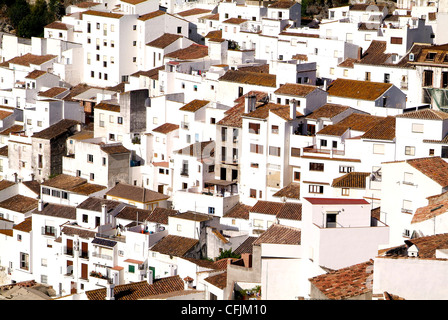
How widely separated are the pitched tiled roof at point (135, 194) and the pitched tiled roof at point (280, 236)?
933 centimetres

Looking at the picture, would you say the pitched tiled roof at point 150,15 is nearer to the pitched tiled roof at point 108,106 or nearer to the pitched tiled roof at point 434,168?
the pitched tiled roof at point 108,106

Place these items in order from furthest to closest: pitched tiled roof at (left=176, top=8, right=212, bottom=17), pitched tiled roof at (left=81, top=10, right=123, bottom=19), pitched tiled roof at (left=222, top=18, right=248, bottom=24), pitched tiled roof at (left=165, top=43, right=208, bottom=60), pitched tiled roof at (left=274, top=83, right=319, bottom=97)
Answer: pitched tiled roof at (left=176, top=8, right=212, bottom=17)
pitched tiled roof at (left=222, top=18, right=248, bottom=24)
pitched tiled roof at (left=81, top=10, right=123, bottom=19)
pitched tiled roof at (left=165, top=43, right=208, bottom=60)
pitched tiled roof at (left=274, top=83, right=319, bottom=97)

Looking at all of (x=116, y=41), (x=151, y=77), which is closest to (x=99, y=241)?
(x=151, y=77)

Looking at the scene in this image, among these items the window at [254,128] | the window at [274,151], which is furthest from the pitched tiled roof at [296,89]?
the window at [274,151]

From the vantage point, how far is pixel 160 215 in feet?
123

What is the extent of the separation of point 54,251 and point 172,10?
25237 mm

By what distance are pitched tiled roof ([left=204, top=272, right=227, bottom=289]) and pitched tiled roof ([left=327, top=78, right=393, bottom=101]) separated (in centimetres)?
1415

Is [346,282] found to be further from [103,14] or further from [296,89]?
[103,14]

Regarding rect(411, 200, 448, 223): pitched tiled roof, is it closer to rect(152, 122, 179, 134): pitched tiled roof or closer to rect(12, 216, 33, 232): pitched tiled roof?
rect(152, 122, 179, 134): pitched tiled roof

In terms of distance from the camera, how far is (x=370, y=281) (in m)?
17.1

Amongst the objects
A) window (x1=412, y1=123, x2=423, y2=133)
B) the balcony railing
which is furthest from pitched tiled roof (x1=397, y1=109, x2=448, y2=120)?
the balcony railing

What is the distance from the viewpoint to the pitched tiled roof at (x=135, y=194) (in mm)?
39938

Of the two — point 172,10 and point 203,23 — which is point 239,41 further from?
point 172,10

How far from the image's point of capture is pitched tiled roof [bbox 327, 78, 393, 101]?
4047 centimetres
